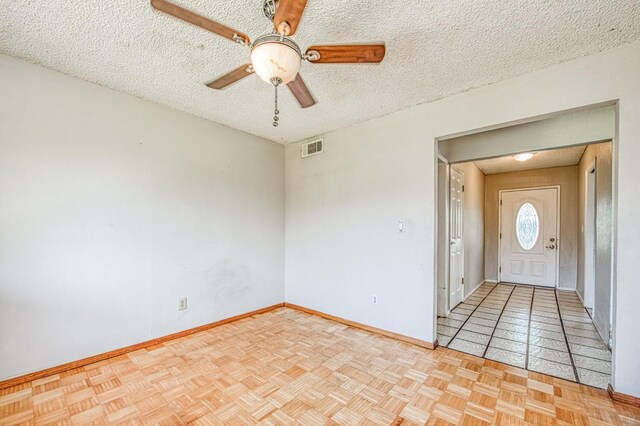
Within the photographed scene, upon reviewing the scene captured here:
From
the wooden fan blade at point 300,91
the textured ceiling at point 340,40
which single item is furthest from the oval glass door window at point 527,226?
the wooden fan blade at point 300,91

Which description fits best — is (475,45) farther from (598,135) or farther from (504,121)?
(598,135)

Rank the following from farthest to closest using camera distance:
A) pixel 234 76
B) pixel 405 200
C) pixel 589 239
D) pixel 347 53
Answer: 1. pixel 589 239
2. pixel 405 200
3. pixel 234 76
4. pixel 347 53

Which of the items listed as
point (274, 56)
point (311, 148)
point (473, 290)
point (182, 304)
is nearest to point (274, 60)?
point (274, 56)

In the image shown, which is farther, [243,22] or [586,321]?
[586,321]

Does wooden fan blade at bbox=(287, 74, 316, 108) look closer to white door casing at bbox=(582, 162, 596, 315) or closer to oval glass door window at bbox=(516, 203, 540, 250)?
white door casing at bbox=(582, 162, 596, 315)

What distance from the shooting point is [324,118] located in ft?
10.8

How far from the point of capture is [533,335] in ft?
10.3

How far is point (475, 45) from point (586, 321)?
12.3 ft

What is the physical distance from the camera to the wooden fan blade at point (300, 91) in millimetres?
1789

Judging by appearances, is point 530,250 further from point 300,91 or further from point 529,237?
point 300,91

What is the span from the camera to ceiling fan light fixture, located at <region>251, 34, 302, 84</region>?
1.34 metres

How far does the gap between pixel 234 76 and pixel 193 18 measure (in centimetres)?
49

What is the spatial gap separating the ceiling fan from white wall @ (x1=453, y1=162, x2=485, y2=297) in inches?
131

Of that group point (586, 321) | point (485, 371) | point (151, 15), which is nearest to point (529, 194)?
point (586, 321)
